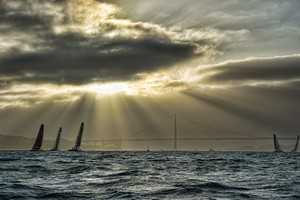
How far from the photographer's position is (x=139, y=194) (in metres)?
14.1

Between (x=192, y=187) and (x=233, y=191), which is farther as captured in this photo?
(x=192, y=187)

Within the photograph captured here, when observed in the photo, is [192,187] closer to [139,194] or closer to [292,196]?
[139,194]

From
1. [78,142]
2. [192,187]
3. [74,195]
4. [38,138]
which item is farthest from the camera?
[78,142]

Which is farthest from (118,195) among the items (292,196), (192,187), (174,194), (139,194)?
(292,196)

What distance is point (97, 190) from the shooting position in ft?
49.2

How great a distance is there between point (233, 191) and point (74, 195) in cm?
655

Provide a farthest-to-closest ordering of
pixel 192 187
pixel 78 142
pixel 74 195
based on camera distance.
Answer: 1. pixel 78 142
2. pixel 192 187
3. pixel 74 195

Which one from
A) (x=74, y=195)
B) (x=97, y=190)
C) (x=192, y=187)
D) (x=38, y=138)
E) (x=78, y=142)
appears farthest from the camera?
(x=78, y=142)

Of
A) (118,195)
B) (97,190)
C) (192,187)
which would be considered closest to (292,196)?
(192,187)

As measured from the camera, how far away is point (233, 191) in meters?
15.0

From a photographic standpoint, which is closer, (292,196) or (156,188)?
(292,196)

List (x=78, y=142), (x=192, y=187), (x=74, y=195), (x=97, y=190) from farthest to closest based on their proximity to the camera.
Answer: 1. (x=78, y=142)
2. (x=192, y=187)
3. (x=97, y=190)
4. (x=74, y=195)

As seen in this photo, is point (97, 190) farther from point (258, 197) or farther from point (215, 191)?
point (258, 197)

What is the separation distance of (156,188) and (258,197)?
4.51m
